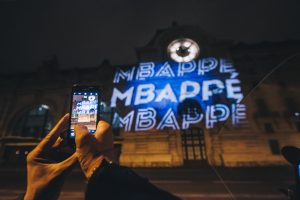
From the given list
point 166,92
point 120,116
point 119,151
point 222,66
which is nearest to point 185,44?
point 222,66

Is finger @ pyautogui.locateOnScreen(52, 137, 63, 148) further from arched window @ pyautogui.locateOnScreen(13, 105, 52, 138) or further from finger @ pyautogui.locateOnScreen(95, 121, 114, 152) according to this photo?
arched window @ pyautogui.locateOnScreen(13, 105, 52, 138)

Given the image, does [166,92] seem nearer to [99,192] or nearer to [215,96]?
[215,96]

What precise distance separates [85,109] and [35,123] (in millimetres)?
25081

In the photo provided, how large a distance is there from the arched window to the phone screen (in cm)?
2307

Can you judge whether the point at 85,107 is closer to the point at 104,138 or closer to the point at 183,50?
the point at 104,138

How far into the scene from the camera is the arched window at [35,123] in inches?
886

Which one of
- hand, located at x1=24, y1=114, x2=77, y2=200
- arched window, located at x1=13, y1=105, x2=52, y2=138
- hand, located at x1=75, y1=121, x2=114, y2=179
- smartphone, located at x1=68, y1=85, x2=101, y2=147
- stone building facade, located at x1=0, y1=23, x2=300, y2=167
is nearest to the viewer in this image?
hand, located at x1=75, y1=121, x2=114, y2=179

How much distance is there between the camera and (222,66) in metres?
21.2

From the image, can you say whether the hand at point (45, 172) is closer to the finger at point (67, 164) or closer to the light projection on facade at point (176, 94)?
the finger at point (67, 164)

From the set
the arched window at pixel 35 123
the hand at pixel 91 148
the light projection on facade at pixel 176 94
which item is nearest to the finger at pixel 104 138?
the hand at pixel 91 148

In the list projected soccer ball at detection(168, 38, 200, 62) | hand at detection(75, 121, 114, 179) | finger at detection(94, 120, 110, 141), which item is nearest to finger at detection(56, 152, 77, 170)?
hand at detection(75, 121, 114, 179)

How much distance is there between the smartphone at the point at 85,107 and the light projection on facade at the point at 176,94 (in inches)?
687

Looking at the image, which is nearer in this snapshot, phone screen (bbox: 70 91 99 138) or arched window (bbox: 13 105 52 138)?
phone screen (bbox: 70 91 99 138)

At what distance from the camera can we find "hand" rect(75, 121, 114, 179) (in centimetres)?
134
